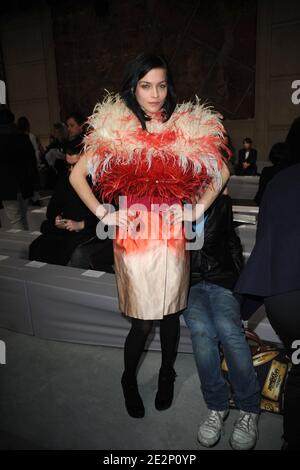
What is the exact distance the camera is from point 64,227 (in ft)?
9.31

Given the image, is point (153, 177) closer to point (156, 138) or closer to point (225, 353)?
point (156, 138)

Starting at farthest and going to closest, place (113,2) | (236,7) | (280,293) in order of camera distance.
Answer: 1. (113,2)
2. (236,7)
3. (280,293)

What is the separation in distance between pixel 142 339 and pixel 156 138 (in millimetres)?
870

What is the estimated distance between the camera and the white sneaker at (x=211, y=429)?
155cm

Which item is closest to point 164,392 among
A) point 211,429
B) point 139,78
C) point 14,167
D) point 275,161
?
point 211,429

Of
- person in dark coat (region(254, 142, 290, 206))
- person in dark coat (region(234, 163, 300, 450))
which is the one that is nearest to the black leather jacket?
person in dark coat (region(234, 163, 300, 450))

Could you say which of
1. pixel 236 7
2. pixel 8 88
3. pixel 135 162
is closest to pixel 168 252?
pixel 135 162

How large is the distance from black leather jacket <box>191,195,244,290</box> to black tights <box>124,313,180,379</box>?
0.23 metres

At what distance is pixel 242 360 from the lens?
60.4 inches

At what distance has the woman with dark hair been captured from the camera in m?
1.46

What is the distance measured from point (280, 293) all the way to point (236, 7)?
28.7 ft

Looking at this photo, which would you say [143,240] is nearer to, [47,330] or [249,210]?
[47,330]

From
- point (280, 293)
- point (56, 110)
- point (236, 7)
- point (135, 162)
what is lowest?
point (280, 293)
